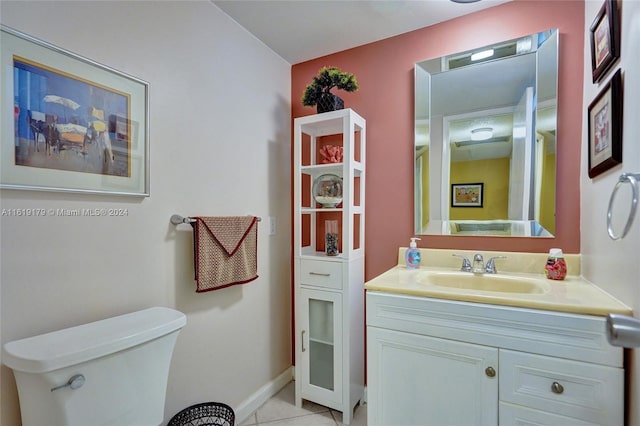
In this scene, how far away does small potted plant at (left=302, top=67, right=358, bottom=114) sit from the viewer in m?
1.76

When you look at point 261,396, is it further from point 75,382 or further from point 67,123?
point 67,123

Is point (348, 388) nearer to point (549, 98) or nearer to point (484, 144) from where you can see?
point (484, 144)

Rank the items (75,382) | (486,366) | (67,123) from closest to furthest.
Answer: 1. (75,382)
2. (67,123)
3. (486,366)

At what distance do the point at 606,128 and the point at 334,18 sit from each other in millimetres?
1383

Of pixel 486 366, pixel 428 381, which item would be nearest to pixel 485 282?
pixel 486 366

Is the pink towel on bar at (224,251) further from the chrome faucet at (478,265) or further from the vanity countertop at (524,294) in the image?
the chrome faucet at (478,265)

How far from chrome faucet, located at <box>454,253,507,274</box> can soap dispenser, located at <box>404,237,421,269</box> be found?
0.78ft

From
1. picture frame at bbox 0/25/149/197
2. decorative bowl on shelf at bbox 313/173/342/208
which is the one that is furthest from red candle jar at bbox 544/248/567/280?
picture frame at bbox 0/25/149/197

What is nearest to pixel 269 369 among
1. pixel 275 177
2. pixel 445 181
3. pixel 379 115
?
pixel 275 177

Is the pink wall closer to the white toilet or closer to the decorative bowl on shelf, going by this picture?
the decorative bowl on shelf

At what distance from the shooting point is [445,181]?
1.73 metres

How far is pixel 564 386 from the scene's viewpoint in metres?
1.02

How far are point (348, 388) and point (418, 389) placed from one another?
57 centimetres

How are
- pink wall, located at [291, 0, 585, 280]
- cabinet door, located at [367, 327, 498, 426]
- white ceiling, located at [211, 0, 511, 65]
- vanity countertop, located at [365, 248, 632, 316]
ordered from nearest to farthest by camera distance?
vanity countertop, located at [365, 248, 632, 316] → cabinet door, located at [367, 327, 498, 426] → pink wall, located at [291, 0, 585, 280] → white ceiling, located at [211, 0, 511, 65]
